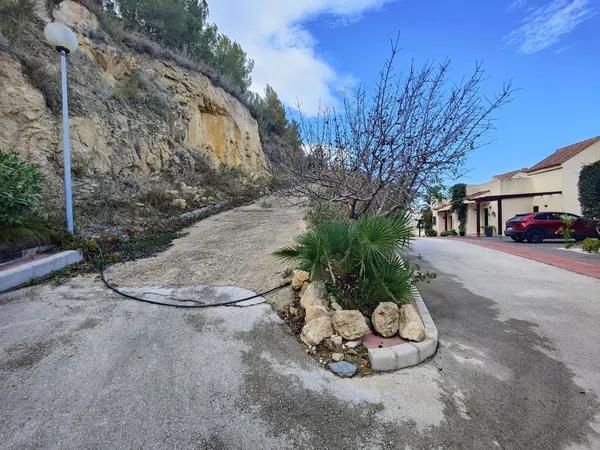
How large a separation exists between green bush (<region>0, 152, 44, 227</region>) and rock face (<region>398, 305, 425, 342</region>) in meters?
5.95

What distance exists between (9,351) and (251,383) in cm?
224

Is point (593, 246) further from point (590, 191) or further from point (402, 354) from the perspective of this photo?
point (402, 354)

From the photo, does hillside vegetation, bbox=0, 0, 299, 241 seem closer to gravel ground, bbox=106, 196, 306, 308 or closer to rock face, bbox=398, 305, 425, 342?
gravel ground, bbox=106, 196, 306, 308

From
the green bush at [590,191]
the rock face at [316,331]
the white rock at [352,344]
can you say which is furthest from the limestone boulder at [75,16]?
the green bush at [590,191]

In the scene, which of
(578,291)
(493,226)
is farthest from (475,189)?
(578,291)

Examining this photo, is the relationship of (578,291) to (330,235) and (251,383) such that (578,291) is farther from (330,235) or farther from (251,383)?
(251,383)

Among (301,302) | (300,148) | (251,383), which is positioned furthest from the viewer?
(300,148)

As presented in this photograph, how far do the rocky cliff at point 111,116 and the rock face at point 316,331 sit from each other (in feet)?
22.7

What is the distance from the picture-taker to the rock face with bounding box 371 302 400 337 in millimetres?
3320

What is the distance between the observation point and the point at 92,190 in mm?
8203

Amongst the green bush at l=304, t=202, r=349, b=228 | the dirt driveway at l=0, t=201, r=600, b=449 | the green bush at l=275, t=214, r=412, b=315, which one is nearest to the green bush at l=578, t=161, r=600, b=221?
the green bush at l=304, t=202, r=349, b=228

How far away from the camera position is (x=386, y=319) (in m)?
3.35

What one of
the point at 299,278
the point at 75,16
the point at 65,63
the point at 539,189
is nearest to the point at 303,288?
the point at 299,278

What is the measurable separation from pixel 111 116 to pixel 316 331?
10.6 meters
